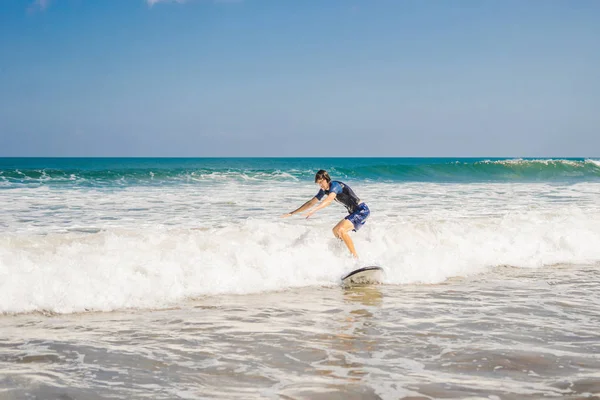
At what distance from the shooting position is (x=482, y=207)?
61.3ft

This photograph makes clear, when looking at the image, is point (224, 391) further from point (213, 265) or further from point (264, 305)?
point (213, 265)

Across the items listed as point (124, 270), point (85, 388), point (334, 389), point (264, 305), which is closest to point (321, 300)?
A: point (264, 305)

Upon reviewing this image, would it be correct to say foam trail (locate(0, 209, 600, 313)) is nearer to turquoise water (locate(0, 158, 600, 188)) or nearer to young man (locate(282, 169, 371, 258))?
young man (locate(282, 169, 371, 258))

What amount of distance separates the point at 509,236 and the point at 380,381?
889 centimetres

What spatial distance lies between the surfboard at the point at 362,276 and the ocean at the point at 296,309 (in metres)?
0.23

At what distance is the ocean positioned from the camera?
4664 millimetres

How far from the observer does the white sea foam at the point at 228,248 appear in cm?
792

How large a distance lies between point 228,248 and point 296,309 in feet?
9.90

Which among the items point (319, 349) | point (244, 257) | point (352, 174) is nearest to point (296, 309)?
point (319, 349)

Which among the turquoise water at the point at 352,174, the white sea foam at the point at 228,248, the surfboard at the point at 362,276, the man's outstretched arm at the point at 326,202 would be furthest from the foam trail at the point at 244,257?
the turquoise water at the point at 352,174

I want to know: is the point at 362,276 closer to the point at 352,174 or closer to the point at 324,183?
the point at 324,183

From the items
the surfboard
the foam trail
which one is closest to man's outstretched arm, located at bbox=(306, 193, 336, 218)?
the foam trail

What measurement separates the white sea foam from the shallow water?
60cm

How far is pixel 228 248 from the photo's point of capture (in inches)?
399
